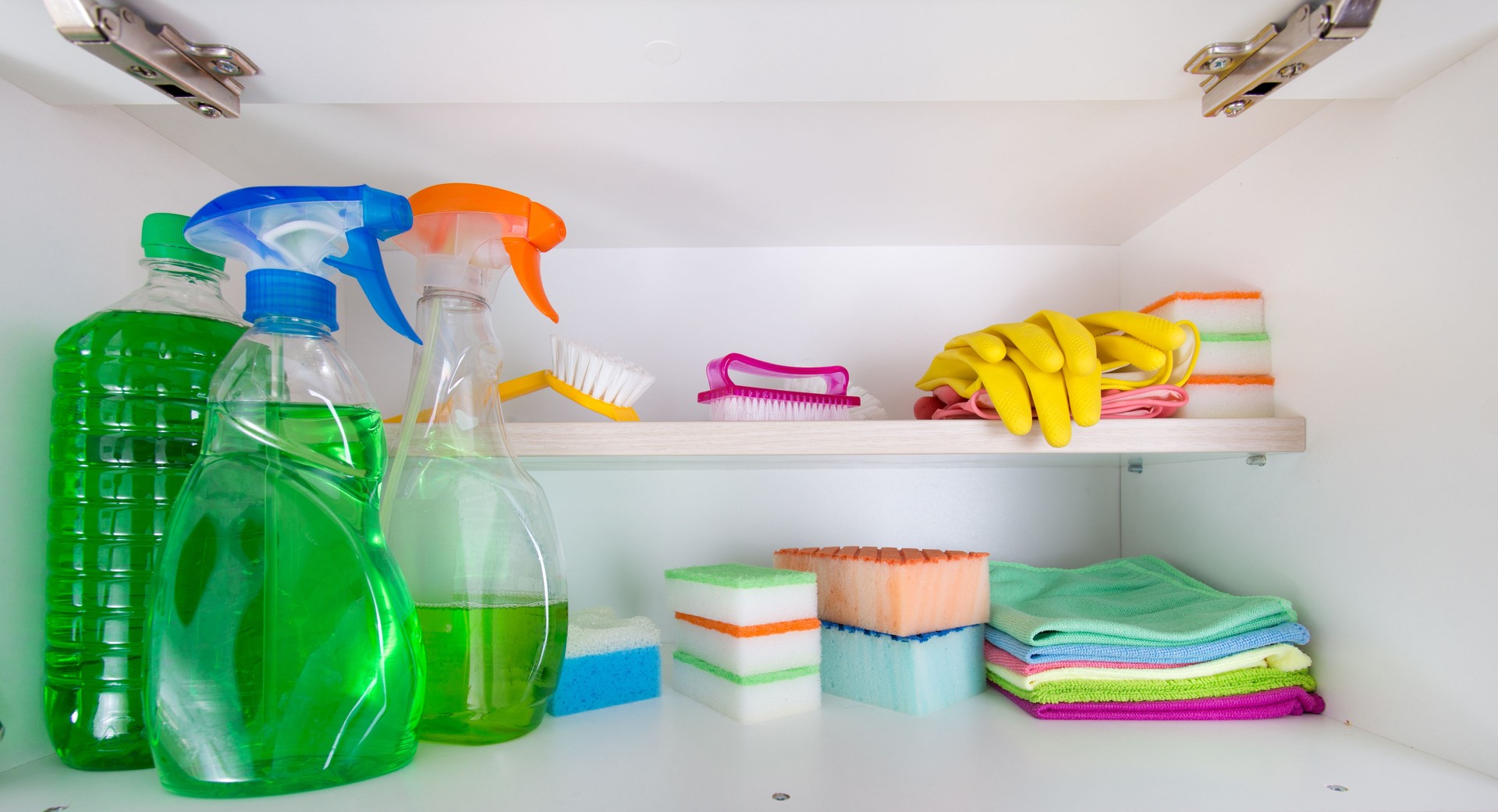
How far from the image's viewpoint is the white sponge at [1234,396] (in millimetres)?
696

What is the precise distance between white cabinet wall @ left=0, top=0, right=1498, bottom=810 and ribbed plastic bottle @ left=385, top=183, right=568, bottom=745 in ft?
0.17

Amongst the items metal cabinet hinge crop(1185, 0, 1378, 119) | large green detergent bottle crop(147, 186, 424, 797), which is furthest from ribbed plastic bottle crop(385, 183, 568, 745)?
metal cabinet hinge crop(1185, 0, 1378, 119)

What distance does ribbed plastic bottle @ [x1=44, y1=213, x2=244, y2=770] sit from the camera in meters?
0.53

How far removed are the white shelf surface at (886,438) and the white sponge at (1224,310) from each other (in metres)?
0.09

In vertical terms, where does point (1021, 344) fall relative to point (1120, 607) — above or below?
above

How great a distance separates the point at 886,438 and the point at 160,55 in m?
0.56

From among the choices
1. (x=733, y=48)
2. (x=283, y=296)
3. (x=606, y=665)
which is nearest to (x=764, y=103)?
(x=733, y=48)

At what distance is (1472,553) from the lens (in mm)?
520

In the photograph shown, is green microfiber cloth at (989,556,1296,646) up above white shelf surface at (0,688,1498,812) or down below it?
above

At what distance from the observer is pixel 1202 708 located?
0.65 meters

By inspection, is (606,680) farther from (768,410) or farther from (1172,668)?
(1172,668)

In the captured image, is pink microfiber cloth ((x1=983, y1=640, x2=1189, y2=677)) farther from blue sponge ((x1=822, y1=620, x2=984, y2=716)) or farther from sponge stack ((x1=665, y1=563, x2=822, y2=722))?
sponge stack ((x1=665, y1=563, x2=822, y2=722))

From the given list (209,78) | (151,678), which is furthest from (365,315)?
(151,678)

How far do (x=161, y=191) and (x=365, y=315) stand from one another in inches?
10.9
